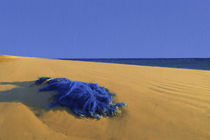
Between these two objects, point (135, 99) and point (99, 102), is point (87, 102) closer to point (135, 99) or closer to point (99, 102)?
point (99, 102)

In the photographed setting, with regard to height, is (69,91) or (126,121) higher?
(69,91)

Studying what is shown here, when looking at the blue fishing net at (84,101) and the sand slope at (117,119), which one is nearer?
the sand slope at (117,119)

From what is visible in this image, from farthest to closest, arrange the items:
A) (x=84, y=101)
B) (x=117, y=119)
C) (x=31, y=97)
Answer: (x=31, y=97)
(x=84, y=101)
(x=117, y=119)

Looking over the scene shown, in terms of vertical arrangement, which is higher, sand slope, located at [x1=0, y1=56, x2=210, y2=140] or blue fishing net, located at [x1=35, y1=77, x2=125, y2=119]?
blue fishing net, located at [x1=35, y1=77, x2=125, y2=119]

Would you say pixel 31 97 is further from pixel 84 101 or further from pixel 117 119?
pixel 117 119

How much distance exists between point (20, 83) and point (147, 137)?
2.33 m

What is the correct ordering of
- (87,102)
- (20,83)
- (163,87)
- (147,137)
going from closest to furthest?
1. (147,137)
2. (87,102)
3. (20,83)
4. (163,87)

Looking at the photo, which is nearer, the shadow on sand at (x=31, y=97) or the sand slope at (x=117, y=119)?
the sand slope at (x=117, y=119)

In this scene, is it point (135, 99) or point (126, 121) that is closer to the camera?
point (126, 121)

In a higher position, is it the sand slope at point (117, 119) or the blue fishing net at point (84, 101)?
the blue fishing net at point (84, 101)

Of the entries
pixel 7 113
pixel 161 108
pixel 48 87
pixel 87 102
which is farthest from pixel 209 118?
pixel 7 113

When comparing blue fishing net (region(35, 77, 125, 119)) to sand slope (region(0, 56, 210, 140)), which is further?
blue fishing net (region(35, 77, 125, 119))

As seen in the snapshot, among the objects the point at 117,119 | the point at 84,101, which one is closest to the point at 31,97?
the point at 84,101

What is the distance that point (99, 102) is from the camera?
2.16 m
